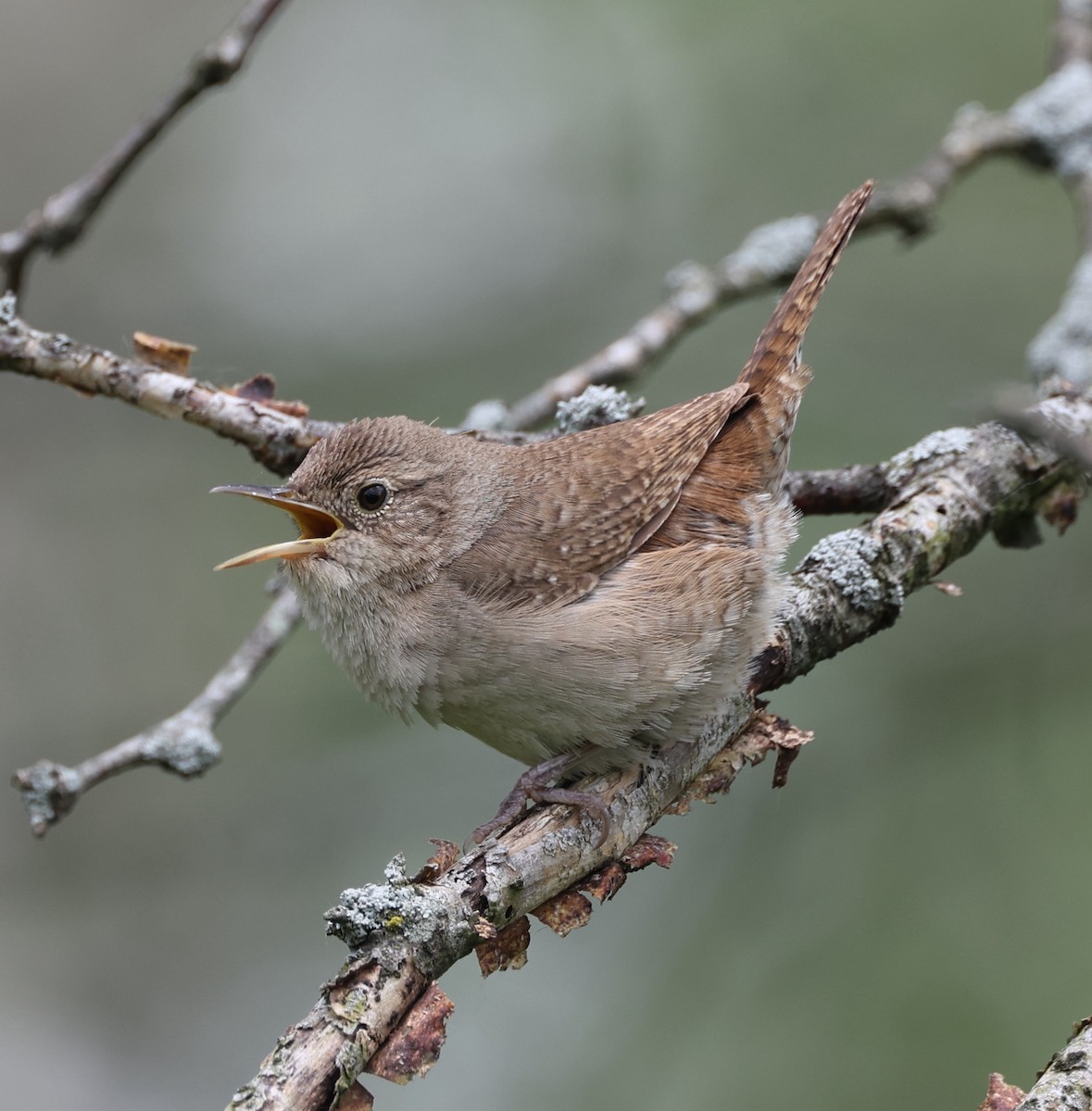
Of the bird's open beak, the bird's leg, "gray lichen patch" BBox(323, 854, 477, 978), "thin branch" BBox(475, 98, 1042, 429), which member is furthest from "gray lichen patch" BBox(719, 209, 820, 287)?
"gray lichen patch" BBox(323, 854, 477, 978)

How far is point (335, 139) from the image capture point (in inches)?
268

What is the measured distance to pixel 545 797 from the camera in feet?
9.27

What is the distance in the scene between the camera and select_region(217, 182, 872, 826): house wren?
9.46 ft

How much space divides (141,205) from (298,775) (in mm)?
3460

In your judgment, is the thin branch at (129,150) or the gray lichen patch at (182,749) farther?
the thin branch at (129,150)

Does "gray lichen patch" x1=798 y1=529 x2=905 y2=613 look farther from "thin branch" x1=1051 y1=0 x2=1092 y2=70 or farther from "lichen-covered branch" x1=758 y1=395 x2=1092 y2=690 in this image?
"thin branch" x1=1051 y1=0 x2=1092 y2=70

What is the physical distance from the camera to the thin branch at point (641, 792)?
2041mm

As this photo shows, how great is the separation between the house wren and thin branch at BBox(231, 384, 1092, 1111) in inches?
5.4

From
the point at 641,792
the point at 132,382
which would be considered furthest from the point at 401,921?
the point at 132,382

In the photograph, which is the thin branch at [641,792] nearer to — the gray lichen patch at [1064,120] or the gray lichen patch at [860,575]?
the gray lichen patch at [860,575]

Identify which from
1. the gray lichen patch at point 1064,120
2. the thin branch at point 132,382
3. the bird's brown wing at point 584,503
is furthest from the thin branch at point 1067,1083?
the gray lichen patch at point 1064,120

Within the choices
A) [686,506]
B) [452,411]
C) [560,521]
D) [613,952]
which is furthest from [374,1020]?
[452,411]

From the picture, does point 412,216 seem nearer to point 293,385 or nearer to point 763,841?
point 293,385

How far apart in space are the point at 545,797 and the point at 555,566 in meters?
0.60
